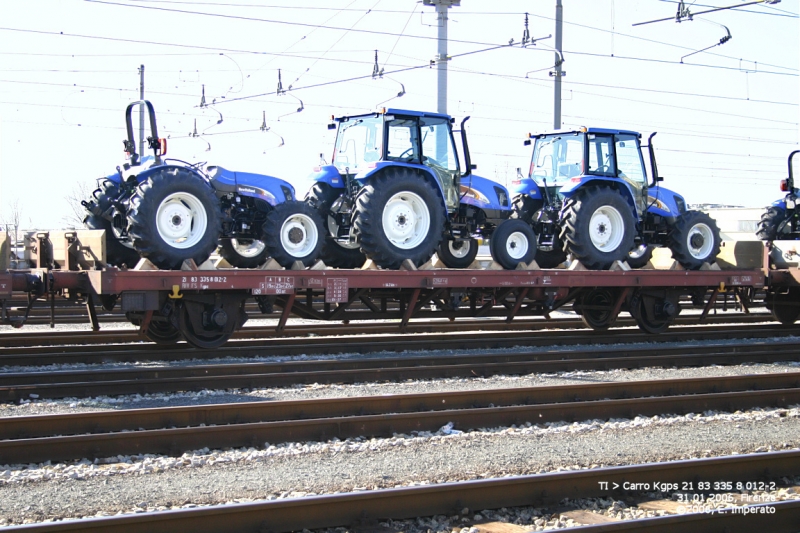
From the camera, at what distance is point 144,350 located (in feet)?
38.5

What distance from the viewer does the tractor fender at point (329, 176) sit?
12.8 metres

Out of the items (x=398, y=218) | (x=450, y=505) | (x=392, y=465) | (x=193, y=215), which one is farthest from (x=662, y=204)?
(x=450, y=505)

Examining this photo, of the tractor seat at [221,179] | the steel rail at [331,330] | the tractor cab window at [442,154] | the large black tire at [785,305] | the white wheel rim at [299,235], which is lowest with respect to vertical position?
the steel rail at [331,330]

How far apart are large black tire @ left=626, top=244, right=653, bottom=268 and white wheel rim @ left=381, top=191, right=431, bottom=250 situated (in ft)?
17.9

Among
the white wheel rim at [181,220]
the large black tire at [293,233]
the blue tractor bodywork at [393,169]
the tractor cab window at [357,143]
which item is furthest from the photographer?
the tractor cab window at [357,143]

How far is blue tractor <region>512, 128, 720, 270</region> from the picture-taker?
551 inches

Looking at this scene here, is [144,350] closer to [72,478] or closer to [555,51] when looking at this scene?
[72,478]

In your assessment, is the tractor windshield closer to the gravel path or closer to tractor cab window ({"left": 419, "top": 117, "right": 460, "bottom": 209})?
tractor cab window ({"left": 419, "top": 117, "right": 460, "bottom": 209})

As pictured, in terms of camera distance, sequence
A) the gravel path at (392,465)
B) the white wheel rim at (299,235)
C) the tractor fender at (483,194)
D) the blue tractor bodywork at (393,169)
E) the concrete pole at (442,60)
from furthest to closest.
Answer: the concrete pole at (442,60)
the tractor fender at (483,194)
the blue tractor bodywork at (393,169)
the white wheel rim at (299,235)
the gravel path at (392,465)

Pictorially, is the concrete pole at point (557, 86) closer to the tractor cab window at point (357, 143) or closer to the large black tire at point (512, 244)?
the large black tire at point (512, 244)

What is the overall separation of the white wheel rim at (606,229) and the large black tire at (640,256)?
5.41 feet

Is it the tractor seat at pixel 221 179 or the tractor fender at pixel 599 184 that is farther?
the tractor fender at pixel 599 184

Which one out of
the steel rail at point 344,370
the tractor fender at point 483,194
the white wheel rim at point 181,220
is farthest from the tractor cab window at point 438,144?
the white wheel rim at point 181,220

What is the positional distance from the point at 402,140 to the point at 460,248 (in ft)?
7.69
